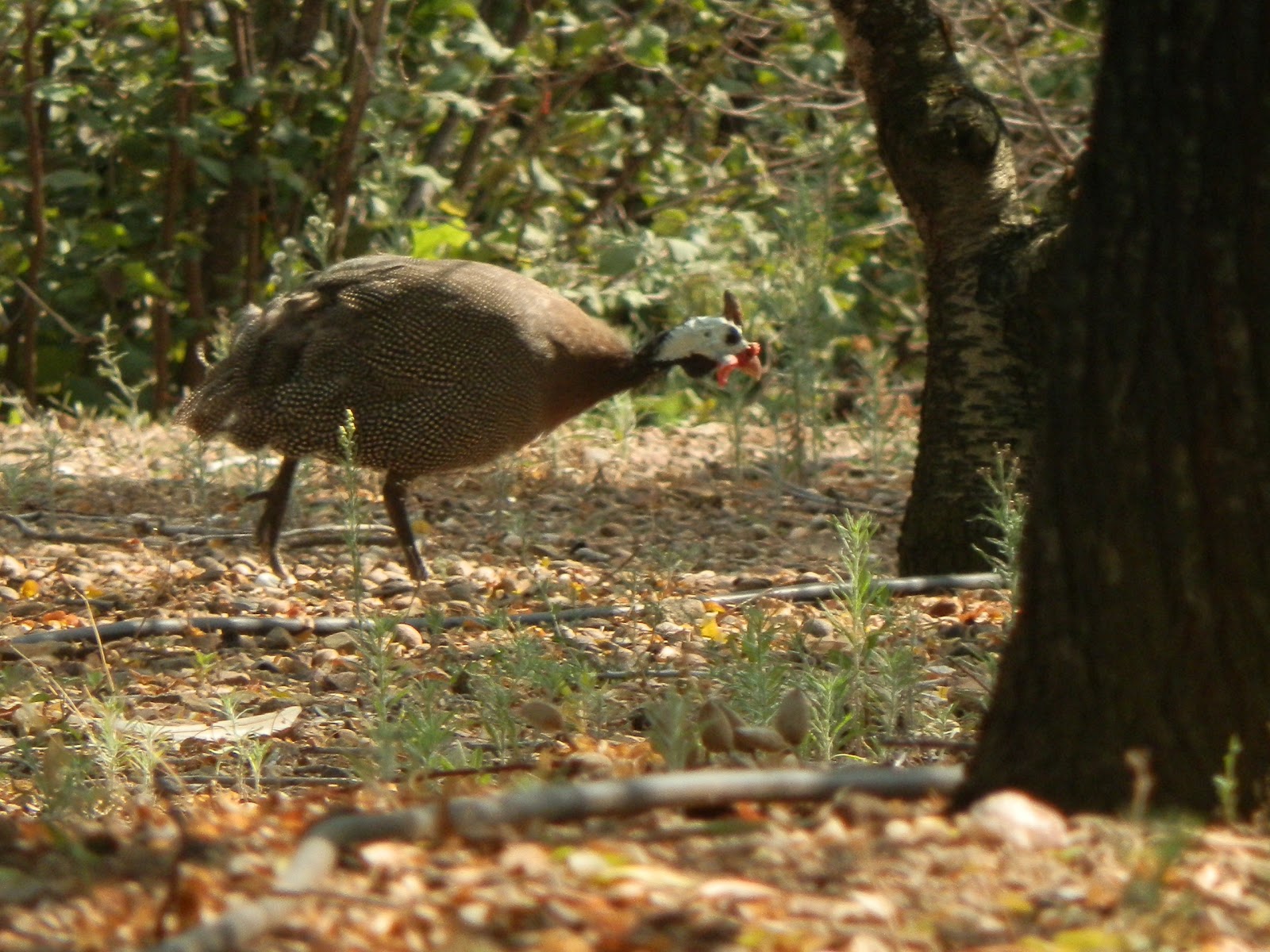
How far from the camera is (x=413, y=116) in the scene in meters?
9.38

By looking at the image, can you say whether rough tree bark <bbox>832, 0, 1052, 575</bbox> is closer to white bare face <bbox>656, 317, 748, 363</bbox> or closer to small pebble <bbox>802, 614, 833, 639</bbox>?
small pebble <bbox>802, 614, 833, 639</bbox>

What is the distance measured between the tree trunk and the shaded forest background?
5766 millimetres

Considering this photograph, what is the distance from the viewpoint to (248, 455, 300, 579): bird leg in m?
6.24

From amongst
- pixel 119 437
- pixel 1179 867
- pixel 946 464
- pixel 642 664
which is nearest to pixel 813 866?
pixel 1179 867

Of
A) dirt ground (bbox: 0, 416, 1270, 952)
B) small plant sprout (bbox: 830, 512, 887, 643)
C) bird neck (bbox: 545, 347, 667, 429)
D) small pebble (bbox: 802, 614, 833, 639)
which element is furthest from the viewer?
bird neck (bbox: 545, 347, 667, 429)

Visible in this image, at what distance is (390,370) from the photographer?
6242mm

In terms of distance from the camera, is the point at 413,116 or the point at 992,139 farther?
the point at 413,116

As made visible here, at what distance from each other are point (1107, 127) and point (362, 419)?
4.03 metres

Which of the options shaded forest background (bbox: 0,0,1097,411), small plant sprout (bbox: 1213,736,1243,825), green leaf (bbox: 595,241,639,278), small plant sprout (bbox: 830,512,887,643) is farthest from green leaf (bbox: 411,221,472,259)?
small plant sprout (bbox: 1213,736,1243,825)

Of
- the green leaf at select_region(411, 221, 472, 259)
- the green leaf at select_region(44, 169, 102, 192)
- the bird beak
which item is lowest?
the bird beak

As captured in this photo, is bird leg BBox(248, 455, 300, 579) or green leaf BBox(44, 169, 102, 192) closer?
bird leg BBox(248, 455, 300, 579)

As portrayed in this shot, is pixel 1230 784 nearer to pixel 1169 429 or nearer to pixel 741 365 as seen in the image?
pixel 1169 429

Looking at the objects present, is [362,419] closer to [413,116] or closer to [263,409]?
[263,409]

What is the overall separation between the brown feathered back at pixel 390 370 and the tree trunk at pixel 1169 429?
395 centimetres
